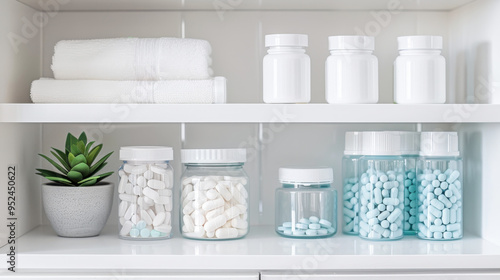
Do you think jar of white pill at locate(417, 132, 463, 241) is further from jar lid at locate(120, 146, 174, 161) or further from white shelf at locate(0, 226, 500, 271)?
jar lid at locate(120, 146, 174, 161)

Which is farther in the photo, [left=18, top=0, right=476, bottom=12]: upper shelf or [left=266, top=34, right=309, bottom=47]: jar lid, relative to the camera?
[left=18, top=0, right=476, bottom=12]: upper shelf

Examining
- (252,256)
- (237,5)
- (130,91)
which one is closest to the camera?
(252,256)

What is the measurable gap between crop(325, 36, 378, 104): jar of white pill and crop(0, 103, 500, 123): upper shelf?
41 mm

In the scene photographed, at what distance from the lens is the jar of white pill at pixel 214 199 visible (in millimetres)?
1044

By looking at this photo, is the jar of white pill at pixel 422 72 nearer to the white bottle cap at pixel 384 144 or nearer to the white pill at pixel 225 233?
the white bottle cap at pixel 384 144

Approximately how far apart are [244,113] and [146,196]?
0.22m

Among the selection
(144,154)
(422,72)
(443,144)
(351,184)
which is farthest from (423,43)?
(144,154)

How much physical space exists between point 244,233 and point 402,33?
0.49m

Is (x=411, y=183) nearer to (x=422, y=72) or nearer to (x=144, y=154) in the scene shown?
(x=422, y=72)

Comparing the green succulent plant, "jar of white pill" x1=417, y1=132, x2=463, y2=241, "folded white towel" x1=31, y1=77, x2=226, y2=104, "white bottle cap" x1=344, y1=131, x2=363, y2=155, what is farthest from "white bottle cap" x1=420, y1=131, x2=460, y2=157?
the green succulent plant

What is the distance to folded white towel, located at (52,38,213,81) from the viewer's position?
1053 mm

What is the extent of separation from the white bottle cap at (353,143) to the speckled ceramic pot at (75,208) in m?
0.43

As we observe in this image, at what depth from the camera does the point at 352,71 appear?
3.35 feet

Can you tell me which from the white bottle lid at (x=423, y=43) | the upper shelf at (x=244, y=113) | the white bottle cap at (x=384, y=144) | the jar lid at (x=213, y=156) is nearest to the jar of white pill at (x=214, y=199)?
the jar lid at (x=213, y=156)
